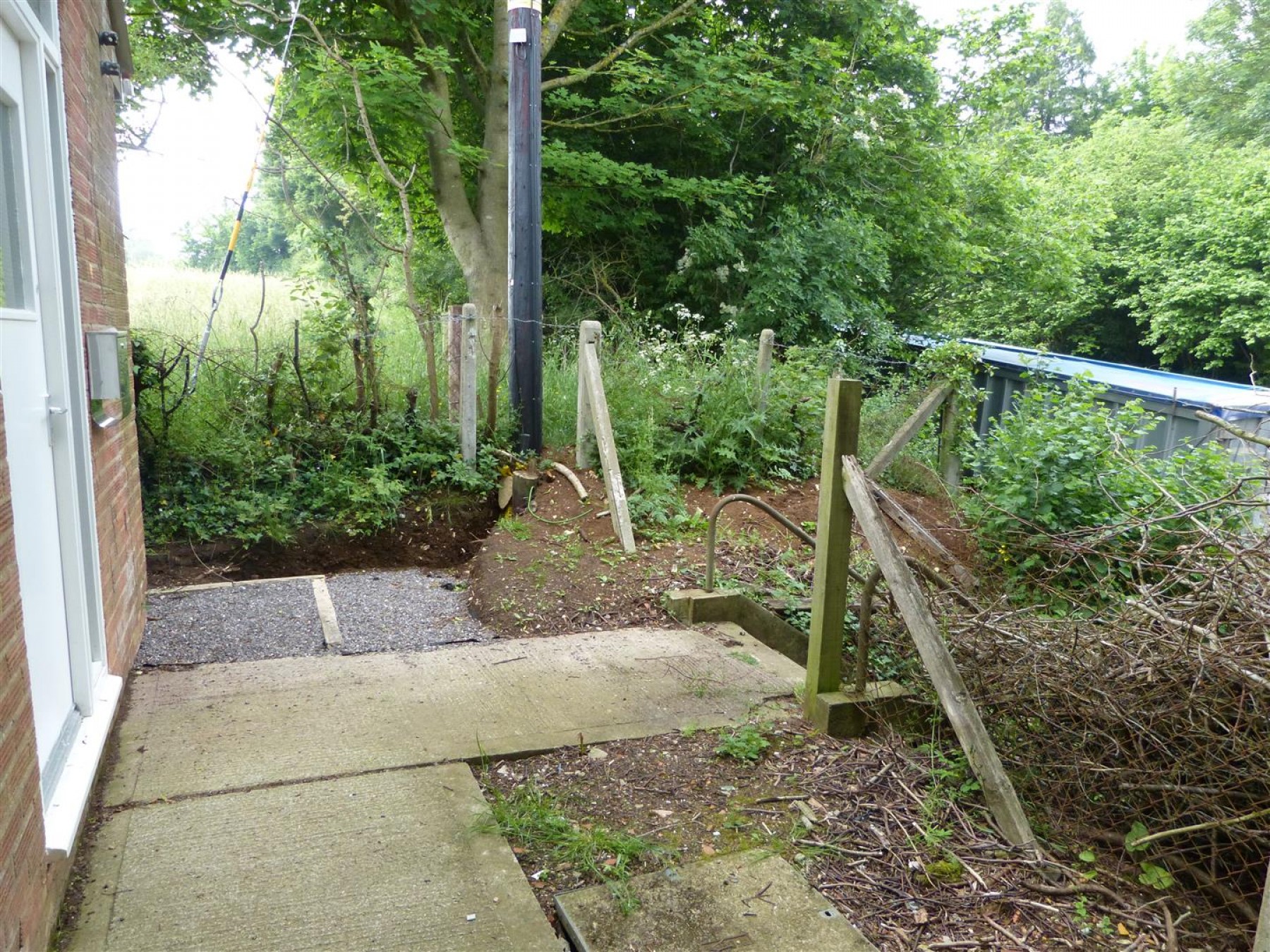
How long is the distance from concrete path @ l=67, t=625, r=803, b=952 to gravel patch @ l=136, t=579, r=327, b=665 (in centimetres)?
41

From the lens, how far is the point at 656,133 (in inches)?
496

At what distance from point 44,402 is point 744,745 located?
2.82m

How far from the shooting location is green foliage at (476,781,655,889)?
271 cm

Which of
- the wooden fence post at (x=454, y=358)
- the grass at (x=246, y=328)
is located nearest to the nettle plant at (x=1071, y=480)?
the wooden fence post at (x=454, y=358)

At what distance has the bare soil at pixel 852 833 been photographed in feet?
8.09

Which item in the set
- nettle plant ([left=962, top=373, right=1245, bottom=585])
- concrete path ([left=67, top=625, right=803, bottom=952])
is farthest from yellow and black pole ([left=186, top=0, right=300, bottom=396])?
nettle plant ([left=962, top=373, right=1245, bottom=585])

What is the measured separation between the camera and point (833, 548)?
3.55 m

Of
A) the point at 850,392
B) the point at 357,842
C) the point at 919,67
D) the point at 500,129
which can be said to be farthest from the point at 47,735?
the point at 919,67

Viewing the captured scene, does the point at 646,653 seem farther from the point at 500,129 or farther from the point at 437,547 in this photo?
the point at 500,129

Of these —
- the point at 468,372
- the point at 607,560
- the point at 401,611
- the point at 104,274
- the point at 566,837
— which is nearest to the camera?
the point at 566,837

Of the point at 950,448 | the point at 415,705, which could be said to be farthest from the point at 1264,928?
the point at 950,448

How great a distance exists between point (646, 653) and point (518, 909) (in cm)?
212

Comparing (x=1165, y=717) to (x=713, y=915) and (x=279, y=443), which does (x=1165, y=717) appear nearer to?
(x=713, y=915)

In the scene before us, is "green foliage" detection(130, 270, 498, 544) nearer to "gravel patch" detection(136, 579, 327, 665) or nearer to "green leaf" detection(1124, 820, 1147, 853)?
"gravel patch" detection(136, 579, 327, 665)
